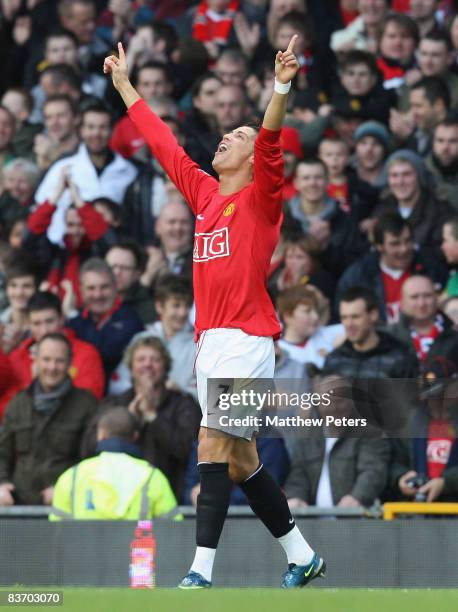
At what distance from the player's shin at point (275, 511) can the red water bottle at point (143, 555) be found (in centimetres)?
168

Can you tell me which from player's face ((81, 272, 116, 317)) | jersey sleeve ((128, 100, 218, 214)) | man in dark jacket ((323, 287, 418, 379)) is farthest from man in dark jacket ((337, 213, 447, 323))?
jersey sleeve ((128, 100, 218, 214))

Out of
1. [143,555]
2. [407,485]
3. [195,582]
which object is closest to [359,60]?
[407,485]

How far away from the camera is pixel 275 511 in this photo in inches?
268

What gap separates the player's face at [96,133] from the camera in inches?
496

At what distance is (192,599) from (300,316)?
5.11 m

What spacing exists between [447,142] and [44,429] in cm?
401

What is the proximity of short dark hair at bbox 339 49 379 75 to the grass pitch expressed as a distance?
7.77m

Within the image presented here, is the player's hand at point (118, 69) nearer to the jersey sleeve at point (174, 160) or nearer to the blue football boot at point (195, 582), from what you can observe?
the jersey sleeve at point (174, 160)

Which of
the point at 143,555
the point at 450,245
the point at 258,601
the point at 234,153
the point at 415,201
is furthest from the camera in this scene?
the point at 415,201

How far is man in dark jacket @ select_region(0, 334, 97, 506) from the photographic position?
33.0 feet

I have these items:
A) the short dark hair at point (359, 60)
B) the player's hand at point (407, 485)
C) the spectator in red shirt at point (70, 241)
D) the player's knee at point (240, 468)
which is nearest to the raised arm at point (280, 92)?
the player's knee at point (240, 468)

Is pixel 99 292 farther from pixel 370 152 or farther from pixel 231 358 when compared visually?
pixel 231 358

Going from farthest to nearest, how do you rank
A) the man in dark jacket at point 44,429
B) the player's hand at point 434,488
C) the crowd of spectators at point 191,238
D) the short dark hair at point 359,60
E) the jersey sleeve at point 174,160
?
the short dark hair at point 359,60
the man in dark jacket at point 44,429
the crowd of spectators at point 191,238
the player's hand at point 434,488
the jersey sleeve at point 174,160

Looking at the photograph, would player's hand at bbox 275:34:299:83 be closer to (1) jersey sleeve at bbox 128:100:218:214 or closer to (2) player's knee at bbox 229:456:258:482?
(1) jersey sleeve at bbox 128:100:218:214
